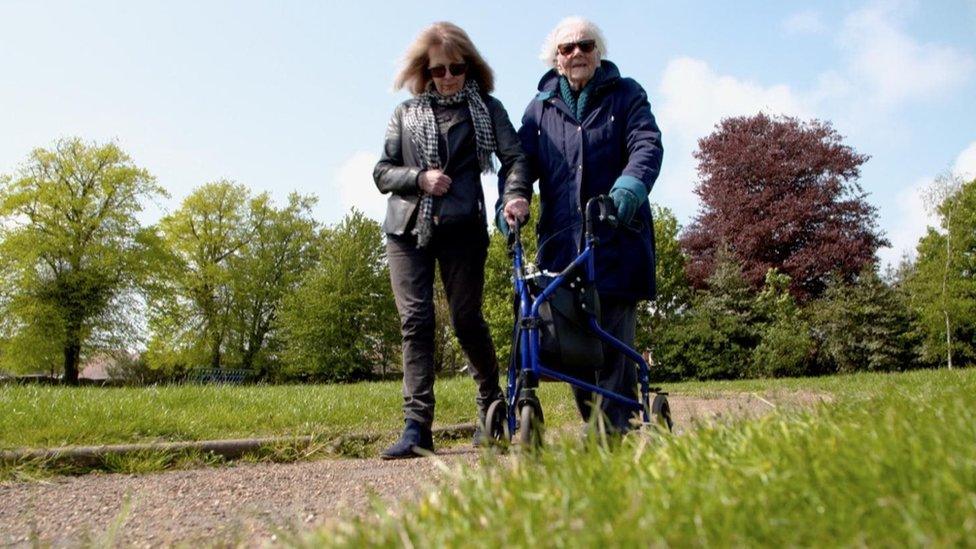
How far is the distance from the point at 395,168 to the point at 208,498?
2290 millimetres

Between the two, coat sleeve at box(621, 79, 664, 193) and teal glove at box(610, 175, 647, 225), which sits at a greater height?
coat sleeve at box(621, 79, 664, 193)

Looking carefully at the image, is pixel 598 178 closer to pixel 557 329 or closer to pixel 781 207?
pixel 557 329

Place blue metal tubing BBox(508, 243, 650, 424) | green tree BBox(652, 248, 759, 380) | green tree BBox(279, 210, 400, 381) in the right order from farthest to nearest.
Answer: green tree BBox(279, 210, 400, 381), green tree BBox(652, 248, 759, 380), blue metal tubing BBox(508, 243, 650, 424)

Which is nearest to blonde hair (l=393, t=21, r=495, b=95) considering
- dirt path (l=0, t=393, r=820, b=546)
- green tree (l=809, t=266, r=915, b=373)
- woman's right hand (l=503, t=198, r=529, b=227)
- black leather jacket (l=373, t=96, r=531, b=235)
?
black leather jacket (l=373, t=96, r=531, b=235)

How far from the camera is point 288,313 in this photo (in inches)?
1635

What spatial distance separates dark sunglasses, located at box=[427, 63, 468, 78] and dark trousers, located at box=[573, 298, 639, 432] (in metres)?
1.81

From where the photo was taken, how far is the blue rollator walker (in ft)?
13.6

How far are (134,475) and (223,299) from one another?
136 ft

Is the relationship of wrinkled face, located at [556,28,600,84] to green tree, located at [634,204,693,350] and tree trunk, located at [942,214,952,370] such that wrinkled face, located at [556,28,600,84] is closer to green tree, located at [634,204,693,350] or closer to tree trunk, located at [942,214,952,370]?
tree trunk, located at [942,214,952,370]

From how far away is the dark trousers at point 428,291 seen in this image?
514cm

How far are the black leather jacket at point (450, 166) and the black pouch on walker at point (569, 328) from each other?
104cm

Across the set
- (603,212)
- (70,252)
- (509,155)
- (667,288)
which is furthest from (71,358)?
(603,212)

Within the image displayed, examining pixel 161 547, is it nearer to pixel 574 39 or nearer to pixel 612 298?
pixel 612 298

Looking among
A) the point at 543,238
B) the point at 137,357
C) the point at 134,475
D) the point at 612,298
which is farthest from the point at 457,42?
the point at 137,357
